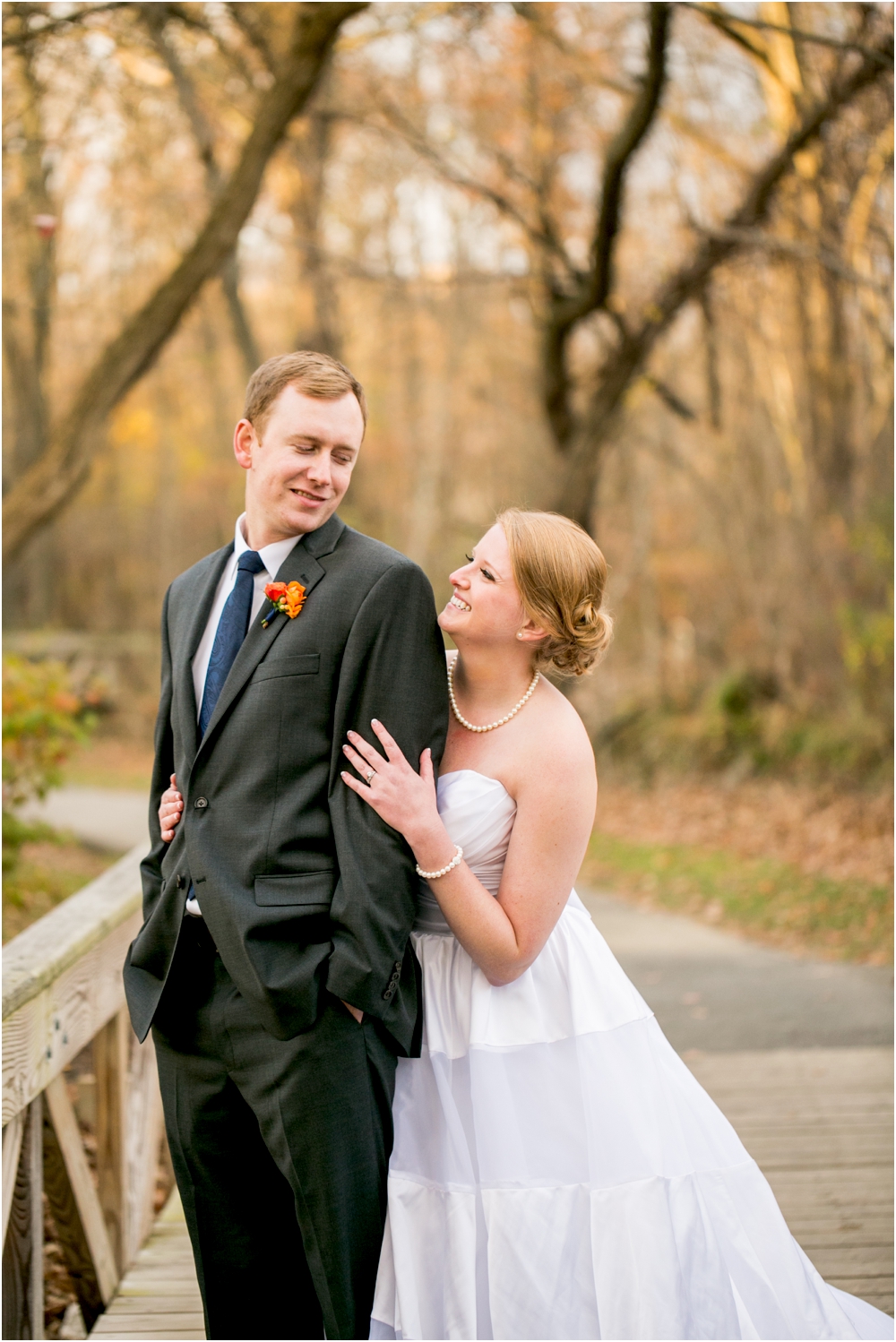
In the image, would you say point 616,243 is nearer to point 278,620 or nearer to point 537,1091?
point 278,620

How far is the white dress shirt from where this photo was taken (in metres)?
2.25

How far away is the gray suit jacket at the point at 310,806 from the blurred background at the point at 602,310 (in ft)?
6.98

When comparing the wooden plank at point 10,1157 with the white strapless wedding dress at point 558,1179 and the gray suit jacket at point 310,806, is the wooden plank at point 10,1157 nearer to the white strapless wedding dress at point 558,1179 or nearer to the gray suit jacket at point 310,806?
the gray suit jacket at point 310,806

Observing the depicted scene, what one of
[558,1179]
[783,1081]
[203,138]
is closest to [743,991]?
[783,1081]

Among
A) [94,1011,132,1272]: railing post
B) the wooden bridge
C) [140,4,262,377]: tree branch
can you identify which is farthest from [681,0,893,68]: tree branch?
[94,1011,132,1272]: railing post

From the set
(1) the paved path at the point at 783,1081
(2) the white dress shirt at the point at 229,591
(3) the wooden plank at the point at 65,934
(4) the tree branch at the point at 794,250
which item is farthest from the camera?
(4) the tree branch at the point at 794,250

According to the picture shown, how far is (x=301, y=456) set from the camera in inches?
85.4

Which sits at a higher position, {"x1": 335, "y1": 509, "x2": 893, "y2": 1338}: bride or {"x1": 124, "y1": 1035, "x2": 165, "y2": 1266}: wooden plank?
{"x1": 335, "y1": 509, "x2": 893, "y2": 1338}: bride

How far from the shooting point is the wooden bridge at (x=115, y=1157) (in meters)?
2.63

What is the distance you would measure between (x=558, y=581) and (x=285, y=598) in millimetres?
541

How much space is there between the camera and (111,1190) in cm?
314

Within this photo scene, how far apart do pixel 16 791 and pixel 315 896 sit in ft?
11.7

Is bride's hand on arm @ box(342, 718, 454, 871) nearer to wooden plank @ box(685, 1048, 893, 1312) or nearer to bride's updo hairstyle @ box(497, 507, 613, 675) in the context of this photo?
bride's updo hairstyle @ box(497, 507, 613, 675)

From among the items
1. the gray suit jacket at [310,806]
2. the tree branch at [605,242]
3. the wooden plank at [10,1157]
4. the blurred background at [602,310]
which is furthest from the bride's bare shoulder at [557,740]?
the tree branch at [605,242]
